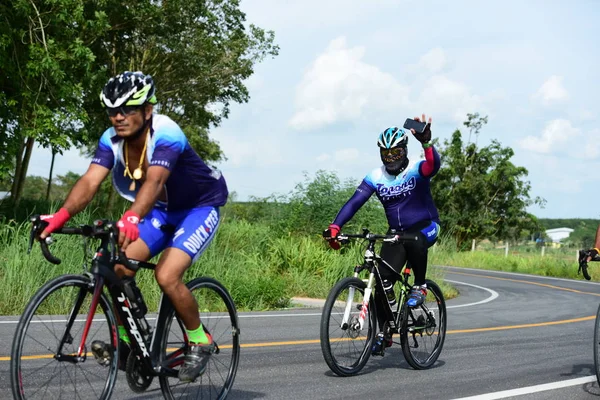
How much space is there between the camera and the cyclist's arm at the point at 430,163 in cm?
730

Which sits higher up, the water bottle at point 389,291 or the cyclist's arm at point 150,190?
the cyclist's arm at point 150,190

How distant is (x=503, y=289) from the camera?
71.8 feet

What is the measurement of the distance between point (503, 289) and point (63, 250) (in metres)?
13.3

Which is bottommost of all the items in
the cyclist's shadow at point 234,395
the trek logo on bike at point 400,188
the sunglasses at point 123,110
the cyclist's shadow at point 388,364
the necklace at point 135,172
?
the cyclist's shadow at point 234,395

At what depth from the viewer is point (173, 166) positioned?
465cm

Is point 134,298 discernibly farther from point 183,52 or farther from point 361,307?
point 183,52

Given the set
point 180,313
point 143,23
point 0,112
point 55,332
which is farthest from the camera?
point 143,23

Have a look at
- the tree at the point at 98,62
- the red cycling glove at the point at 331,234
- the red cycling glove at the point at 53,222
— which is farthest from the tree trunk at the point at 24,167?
the red cycling glove at the point at 53,222

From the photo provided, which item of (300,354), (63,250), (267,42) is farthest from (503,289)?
(267,42)

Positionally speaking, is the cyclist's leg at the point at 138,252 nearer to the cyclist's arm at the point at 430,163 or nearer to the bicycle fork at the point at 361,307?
the bicycle fork at the point at 361,307

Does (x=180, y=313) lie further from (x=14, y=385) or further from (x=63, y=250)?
(x=63, y=250)

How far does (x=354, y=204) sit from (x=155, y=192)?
3.49 m

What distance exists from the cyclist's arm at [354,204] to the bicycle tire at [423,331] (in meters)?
1.01

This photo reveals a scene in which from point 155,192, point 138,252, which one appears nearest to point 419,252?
point 138,252
